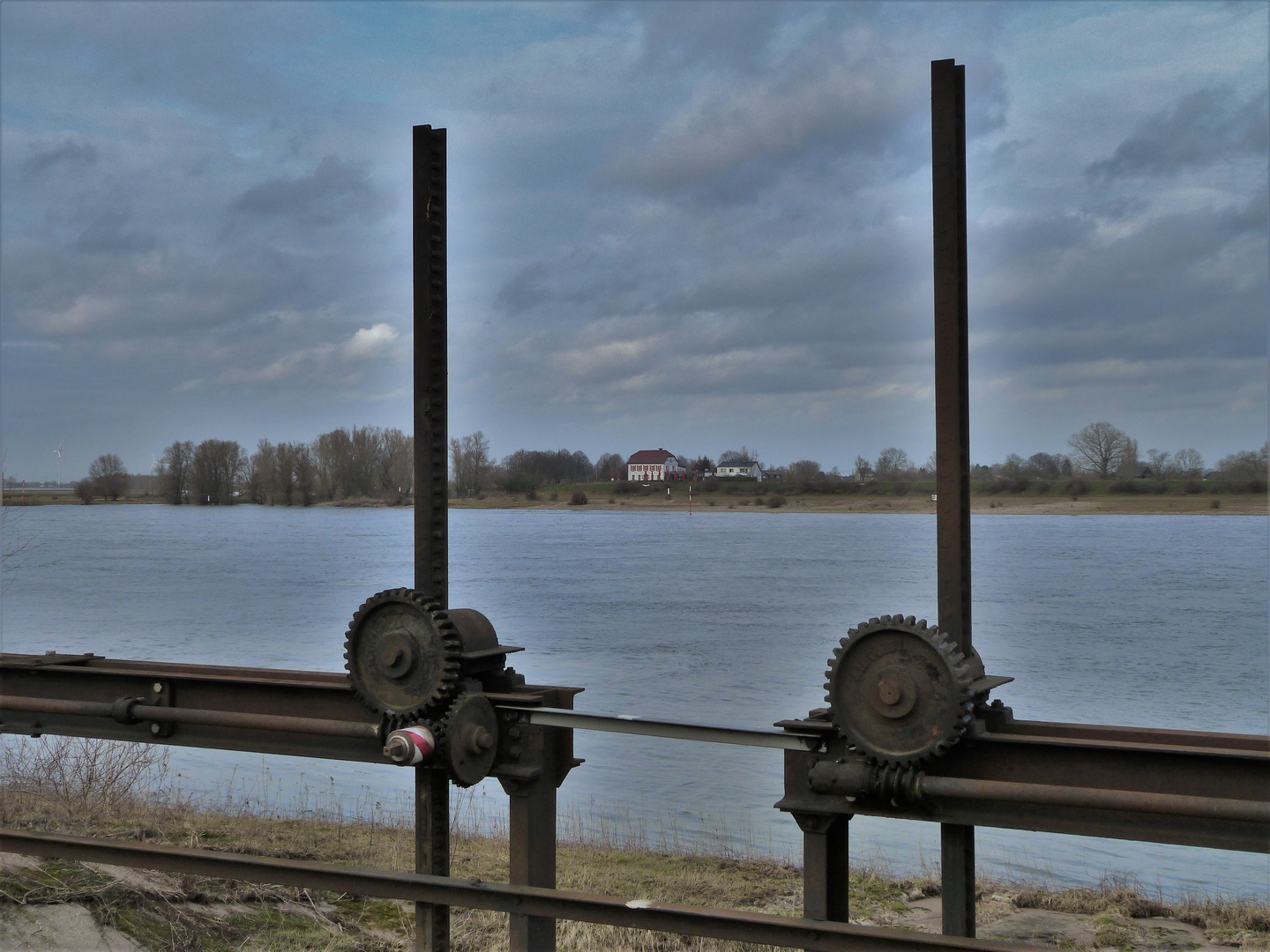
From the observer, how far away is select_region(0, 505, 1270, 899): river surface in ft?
48.4

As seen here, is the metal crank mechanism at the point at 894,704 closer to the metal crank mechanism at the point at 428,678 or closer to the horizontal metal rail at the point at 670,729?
the horizontal metal rail at the point at 670,729

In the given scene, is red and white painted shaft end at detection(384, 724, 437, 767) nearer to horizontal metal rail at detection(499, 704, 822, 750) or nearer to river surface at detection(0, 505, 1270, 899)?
horizontal metal rail at detection(499, 704, 822, 750)

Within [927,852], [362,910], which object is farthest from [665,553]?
[362,910]

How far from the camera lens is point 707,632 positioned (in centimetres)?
3934

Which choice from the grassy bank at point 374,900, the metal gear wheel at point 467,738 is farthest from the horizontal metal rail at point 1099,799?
the grassy bank at point 374,900

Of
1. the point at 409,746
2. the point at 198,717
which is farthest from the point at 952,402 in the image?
the point at 198,717

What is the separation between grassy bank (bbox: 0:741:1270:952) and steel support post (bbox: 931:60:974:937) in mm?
2674

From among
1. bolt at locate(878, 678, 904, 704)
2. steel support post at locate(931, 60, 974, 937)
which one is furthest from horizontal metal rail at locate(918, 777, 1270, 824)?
steel support post at locate(931, 60, 974, 937)

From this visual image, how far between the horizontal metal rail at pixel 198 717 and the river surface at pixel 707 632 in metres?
7.96

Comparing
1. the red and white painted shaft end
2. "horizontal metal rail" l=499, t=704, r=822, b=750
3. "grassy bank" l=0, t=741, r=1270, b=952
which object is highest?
"horizontal metal rail" l=499, t=704, r=822, b=750

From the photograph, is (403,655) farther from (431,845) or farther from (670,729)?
(670,729)

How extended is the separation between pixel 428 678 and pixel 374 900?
330 cm

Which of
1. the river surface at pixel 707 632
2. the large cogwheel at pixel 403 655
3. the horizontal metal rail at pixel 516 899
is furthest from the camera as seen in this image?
the river surface at pixel 707 632

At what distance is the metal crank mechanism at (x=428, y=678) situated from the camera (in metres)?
5.11
